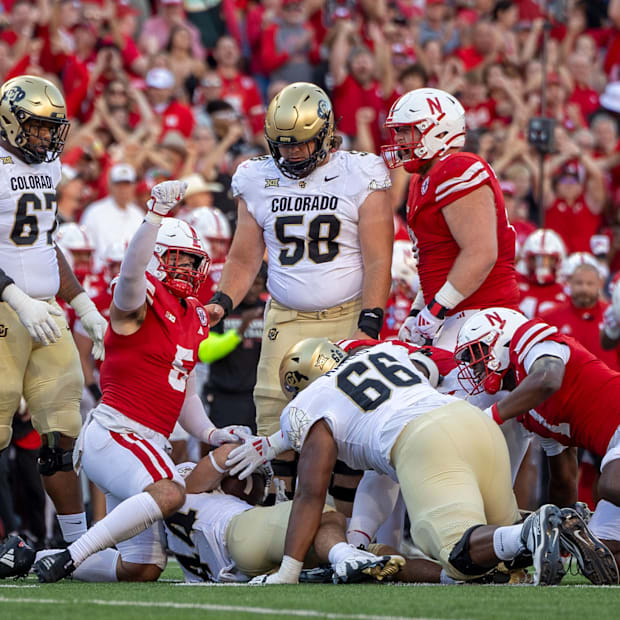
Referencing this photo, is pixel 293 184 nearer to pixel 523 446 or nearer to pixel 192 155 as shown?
pixel 523 446

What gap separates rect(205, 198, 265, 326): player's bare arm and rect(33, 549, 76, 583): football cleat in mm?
1727

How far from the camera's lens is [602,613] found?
15.1 ft

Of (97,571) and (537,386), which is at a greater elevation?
(537,386)

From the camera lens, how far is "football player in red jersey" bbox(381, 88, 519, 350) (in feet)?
22.1

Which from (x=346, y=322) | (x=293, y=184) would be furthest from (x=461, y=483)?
Answer: (x=293, y=184)

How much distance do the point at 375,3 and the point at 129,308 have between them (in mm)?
9203

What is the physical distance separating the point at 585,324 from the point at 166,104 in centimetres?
515

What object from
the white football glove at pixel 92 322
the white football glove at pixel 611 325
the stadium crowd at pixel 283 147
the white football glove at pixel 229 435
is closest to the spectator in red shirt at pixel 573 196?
the stadium crowd at pixel 283 147

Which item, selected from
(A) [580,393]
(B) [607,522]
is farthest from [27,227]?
(B) [607,522]

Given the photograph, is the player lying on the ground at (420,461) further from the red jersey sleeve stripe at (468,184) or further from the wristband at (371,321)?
the red jersey sleeve stripe at (468,184)

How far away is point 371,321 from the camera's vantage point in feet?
22.0

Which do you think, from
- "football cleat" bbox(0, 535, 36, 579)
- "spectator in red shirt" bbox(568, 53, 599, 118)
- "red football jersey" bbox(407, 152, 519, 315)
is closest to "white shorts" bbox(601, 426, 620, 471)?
"red football jersey" bbox(407, 152, 519, 315)

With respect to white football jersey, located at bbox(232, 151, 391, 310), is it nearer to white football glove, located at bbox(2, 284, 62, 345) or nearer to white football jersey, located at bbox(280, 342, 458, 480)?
white football jersey, located at bbox(280, 342, 458, 480)

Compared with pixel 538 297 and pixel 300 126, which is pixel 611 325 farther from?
pixel 300 126
